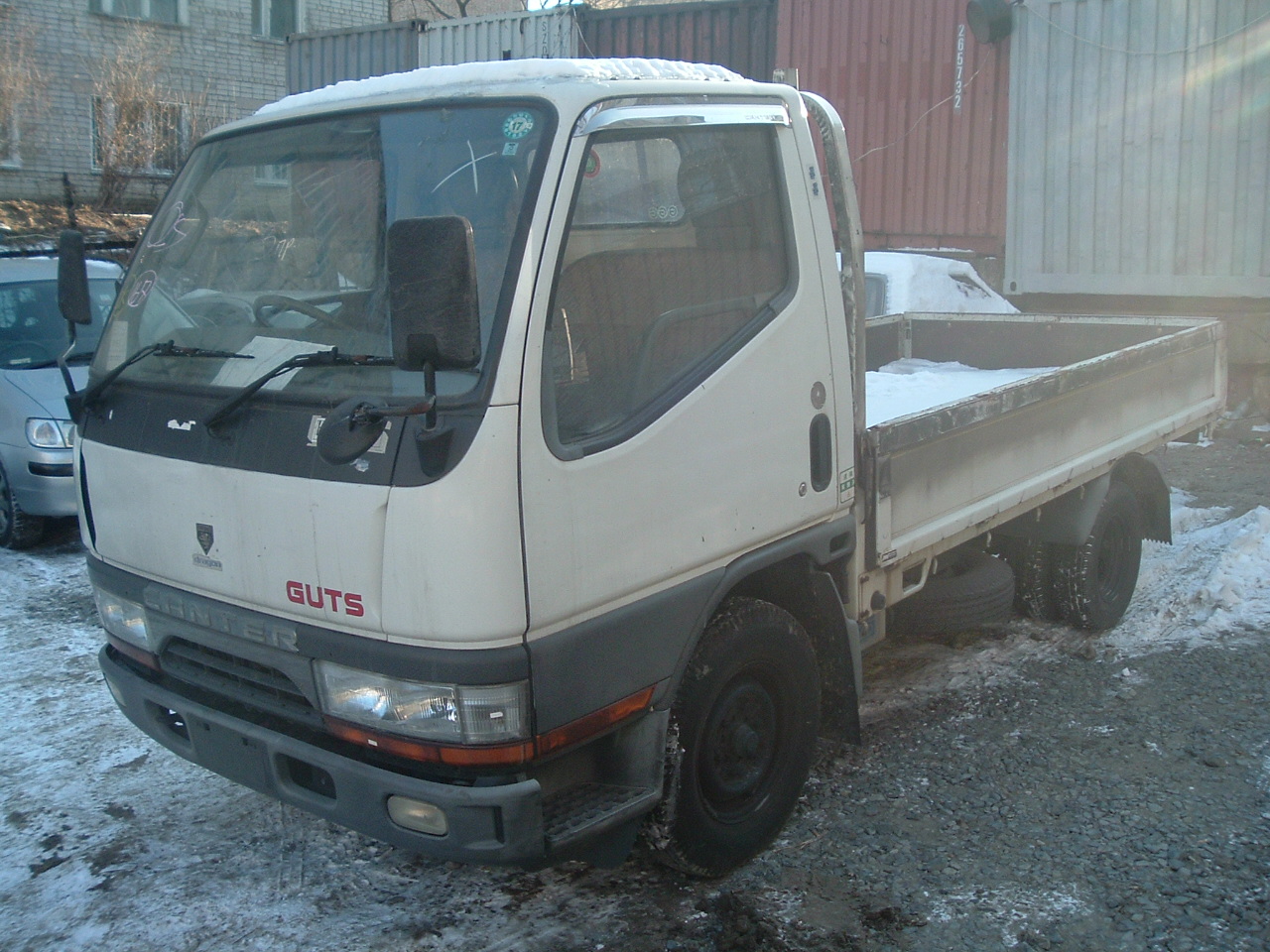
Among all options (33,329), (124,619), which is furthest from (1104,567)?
(33,329)

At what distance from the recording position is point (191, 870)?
3539 mm

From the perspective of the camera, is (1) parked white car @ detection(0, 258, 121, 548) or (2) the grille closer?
(2) the grille

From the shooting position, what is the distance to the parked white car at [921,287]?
8062 millimetres

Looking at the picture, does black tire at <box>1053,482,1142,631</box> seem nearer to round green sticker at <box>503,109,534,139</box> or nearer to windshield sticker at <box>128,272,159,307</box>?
round green sticker at <box>503,109,534,139</box>

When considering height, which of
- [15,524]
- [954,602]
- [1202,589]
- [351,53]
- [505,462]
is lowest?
[1202,589]

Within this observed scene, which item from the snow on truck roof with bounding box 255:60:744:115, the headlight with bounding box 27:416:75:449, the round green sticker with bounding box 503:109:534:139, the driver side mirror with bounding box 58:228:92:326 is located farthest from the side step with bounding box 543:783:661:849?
the headlight with bounding box 27:416:75:449

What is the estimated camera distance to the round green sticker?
2791 millimetres

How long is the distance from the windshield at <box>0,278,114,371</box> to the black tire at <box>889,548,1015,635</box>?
5.45 metres

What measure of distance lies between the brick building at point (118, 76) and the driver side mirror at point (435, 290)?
1966 centimetres

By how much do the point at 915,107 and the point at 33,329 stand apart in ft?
31.8

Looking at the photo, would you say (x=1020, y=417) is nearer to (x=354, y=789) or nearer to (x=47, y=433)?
(x=354, y=789)

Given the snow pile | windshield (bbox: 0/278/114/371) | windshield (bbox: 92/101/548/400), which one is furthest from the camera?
windshield (bbox: 0/278/114/371)

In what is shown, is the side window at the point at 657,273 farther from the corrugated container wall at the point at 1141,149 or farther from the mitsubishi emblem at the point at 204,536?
the corrugated container wall at the point at 1141,149

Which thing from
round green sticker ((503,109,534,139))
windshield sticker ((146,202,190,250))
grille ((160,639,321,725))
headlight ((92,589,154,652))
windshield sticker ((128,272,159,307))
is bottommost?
grille ((160,639,321,725))
